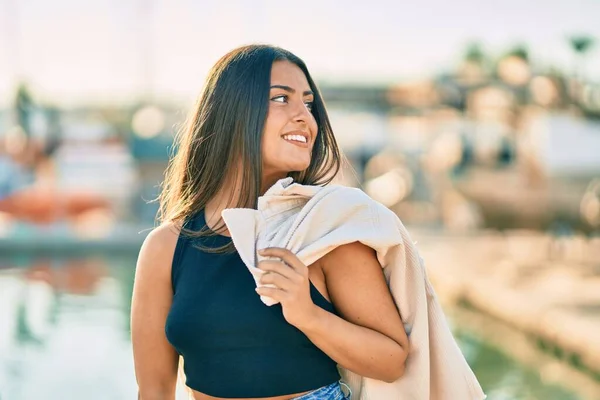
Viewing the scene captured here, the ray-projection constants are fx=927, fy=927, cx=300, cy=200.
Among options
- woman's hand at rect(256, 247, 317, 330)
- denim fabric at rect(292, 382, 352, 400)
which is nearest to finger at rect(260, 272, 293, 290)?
woman's hand at rect(256, 247, 317, 330)

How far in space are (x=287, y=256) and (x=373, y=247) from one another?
175mm

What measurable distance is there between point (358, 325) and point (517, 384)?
207 inches

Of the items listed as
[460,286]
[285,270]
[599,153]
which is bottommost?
[599,153]

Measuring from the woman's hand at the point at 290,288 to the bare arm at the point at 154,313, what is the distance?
1.08 feet

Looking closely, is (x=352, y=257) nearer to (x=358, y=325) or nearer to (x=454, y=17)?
(x=358, y=325)

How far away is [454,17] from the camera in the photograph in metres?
38.5

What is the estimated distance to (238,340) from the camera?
6.04ft

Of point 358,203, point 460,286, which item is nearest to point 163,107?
point 460,286

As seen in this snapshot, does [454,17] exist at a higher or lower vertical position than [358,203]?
lower

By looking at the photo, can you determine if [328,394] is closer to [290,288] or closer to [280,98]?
[290,288]

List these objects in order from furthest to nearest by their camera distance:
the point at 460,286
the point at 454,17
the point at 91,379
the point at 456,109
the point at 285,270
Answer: the point at 454,17
the point at 456,109
the point at 460,286
the point at 91,379
the point at 285,270

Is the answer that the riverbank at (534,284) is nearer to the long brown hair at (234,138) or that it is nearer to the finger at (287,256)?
the long brown hair at (234,138)

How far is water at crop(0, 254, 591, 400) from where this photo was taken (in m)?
6.61

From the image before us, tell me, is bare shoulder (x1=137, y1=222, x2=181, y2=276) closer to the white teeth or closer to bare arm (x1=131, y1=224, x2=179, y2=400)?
bare arm (x1=131, y1=224, x2=179, y2=400)
